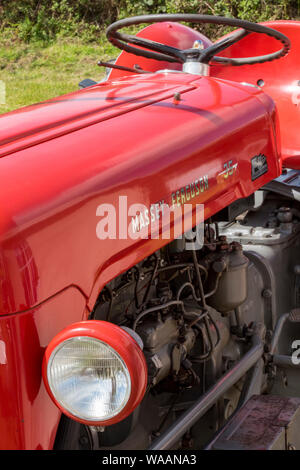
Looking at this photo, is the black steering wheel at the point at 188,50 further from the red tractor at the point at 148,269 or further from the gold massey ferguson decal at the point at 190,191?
the gold massey ferguson decal at the point at 190,191

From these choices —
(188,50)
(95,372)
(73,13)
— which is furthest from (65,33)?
(95,372)

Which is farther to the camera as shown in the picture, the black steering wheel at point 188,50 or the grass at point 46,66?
the grass at point 46,66

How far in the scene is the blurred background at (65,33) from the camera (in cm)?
1105

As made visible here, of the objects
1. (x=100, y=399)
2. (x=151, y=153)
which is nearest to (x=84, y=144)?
(x=151, y=153)

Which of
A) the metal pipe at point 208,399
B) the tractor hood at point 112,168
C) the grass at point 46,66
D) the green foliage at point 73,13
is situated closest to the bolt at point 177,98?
the tractor hood at point 112,168

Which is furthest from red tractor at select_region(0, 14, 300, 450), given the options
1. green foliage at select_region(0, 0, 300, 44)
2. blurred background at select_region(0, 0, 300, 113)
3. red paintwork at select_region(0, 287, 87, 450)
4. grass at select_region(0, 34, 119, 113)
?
green foliage at select_region(0, 0, 300, 44)

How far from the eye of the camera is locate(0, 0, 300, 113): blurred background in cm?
1105

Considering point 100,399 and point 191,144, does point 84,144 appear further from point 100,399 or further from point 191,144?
point 100,399

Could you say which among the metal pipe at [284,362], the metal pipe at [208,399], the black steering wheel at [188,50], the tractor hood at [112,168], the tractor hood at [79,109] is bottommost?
the metal pipe at [284,362]

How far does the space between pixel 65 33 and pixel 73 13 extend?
1.94 feet

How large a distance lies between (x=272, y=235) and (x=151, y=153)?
128 centimetres

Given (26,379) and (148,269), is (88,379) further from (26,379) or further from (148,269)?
(148,269)

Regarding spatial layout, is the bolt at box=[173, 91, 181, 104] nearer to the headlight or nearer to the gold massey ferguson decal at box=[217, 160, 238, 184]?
the gold massey ferguson decal at box=[217, 160, 238, 184]

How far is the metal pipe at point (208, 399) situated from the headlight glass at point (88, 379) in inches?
14.8
